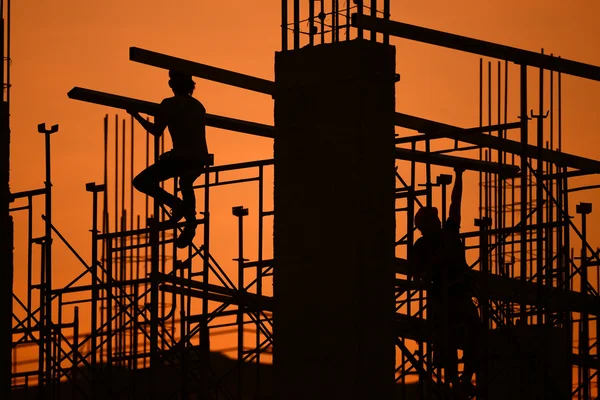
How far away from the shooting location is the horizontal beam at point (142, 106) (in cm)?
1154

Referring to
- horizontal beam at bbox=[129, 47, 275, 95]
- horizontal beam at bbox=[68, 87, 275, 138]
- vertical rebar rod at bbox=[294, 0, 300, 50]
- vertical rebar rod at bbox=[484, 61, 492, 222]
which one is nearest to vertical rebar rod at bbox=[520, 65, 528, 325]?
vertical rebar rod at bbox=[294, 0, 300, 50]

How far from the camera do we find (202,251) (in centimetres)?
1343

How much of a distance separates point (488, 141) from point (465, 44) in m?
2.25

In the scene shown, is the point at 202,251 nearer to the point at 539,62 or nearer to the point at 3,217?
the point at 3,217

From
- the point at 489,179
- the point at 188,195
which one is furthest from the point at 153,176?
the point at 489,179

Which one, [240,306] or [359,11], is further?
[240,306]

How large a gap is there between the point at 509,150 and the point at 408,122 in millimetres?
1048

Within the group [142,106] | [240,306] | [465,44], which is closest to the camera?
[465,44]

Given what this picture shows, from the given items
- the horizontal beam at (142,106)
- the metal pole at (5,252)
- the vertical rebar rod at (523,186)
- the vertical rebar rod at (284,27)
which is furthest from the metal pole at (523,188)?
the metal pole at (5,252)

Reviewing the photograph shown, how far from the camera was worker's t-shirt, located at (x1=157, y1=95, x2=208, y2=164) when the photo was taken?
12219mm

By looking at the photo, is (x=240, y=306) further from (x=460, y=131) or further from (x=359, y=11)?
(x=359, y=11)

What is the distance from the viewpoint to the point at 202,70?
1195 centimetres

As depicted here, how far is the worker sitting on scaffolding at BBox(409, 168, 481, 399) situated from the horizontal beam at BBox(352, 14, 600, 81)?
168 centimetres

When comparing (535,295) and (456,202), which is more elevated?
(456,202)
